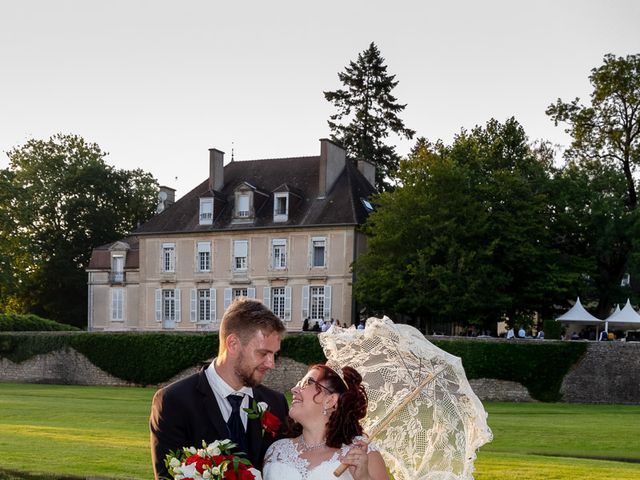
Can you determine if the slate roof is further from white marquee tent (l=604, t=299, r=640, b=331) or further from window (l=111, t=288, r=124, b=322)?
white marquee tent (l=604, t=299, r=640, b=331)

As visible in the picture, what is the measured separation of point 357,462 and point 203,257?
4580 centimetres

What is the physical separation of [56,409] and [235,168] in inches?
1169

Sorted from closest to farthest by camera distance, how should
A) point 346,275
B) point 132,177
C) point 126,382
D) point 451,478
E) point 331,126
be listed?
point 451,478 < point 126,382 < point 346,275 < point 331,126 < point 132,177

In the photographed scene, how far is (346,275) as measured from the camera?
45688mm

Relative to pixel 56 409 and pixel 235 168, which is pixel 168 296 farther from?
pixel 56 409

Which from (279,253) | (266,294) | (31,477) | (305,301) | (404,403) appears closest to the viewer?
(404,403)

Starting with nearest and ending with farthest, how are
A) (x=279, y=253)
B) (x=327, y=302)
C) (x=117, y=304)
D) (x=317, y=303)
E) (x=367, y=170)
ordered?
(x=327, y=302) < (x=317, y=303) < (x=279, y=253) < (x=367, y=170) < (x=117, y=304)

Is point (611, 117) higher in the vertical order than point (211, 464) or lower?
higher

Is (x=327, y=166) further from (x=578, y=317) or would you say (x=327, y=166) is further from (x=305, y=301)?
(x=578, y=317)

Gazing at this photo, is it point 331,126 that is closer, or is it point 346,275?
point 346,275

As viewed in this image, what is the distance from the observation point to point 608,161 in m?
42.6

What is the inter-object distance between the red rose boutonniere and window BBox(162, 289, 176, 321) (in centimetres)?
4631

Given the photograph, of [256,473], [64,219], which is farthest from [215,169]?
[256,473]

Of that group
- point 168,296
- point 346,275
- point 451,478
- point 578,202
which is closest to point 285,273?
point 346,275
